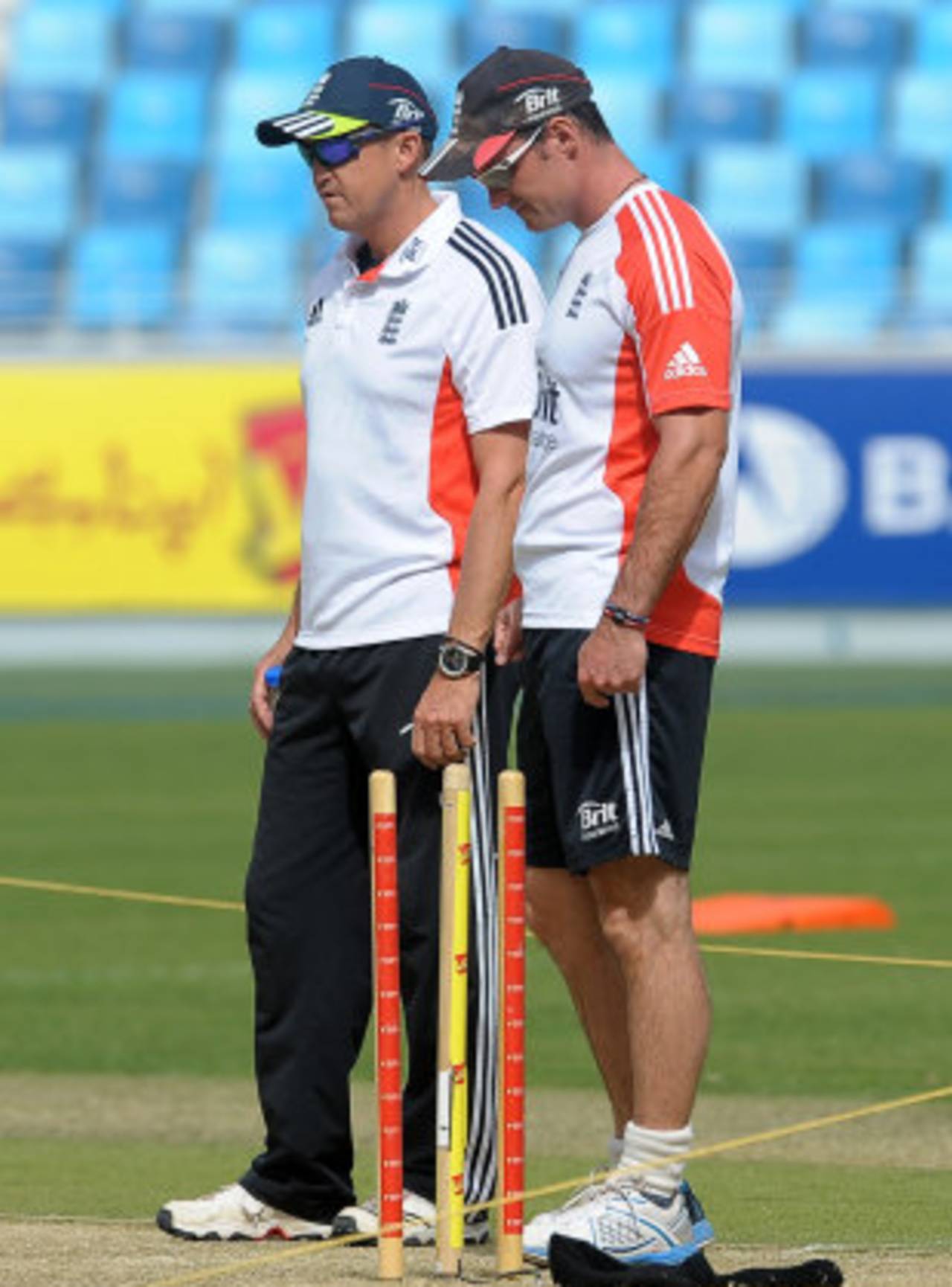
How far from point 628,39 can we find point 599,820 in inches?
1183

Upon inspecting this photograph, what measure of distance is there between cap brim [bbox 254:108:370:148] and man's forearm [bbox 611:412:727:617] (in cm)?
106

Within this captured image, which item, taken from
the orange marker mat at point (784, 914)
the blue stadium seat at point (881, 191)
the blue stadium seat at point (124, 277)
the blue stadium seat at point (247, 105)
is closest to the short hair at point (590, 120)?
the orange marker mat at point (784, 914)

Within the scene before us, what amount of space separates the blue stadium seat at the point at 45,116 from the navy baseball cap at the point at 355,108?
2852 cm

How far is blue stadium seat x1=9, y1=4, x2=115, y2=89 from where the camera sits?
36.2 m

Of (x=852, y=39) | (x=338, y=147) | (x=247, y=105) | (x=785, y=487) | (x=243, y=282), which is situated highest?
(x=852, y=39)

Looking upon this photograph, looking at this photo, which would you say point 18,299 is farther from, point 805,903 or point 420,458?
point 420,458

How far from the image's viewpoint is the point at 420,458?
6.98m

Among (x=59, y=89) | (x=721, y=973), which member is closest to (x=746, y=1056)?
(x=721, y=973)

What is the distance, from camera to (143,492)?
28.6m

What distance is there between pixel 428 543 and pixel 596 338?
62 cm

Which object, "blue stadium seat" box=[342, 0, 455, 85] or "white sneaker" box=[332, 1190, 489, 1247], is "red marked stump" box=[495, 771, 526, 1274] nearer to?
"white sneaker" box=[332, 1190, 489, 1247]

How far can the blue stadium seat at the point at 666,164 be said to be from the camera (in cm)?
3341

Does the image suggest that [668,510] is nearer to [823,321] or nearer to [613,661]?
[613,661]

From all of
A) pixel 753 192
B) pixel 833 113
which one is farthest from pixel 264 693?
pixel 833 113
